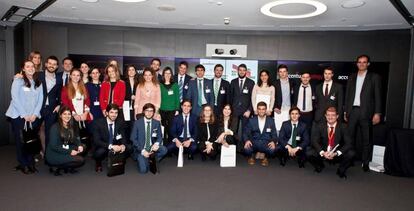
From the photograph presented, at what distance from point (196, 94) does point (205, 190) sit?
2062 millimetres

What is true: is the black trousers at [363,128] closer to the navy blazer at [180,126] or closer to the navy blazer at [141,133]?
the navy blazer at [180,126]

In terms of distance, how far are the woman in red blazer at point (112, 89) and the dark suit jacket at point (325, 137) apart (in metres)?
3.12

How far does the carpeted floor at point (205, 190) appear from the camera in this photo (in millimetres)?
3145

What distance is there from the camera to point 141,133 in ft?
14.4

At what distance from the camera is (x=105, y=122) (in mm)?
4297

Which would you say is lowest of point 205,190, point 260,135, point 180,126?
point 205,190

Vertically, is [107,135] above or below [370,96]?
below

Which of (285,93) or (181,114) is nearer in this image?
(181,114)

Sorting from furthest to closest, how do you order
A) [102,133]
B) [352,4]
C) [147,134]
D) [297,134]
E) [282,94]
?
[282,94], [297,134], [147,134], [102,133], [352,4]

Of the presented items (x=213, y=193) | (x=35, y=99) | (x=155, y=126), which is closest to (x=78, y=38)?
(x=35, y=99)

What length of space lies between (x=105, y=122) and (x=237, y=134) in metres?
2.26

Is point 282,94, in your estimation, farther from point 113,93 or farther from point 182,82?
point 113,93

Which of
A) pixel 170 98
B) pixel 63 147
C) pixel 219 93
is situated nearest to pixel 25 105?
pixel 63 147

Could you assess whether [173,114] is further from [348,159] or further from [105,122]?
[348,159]
